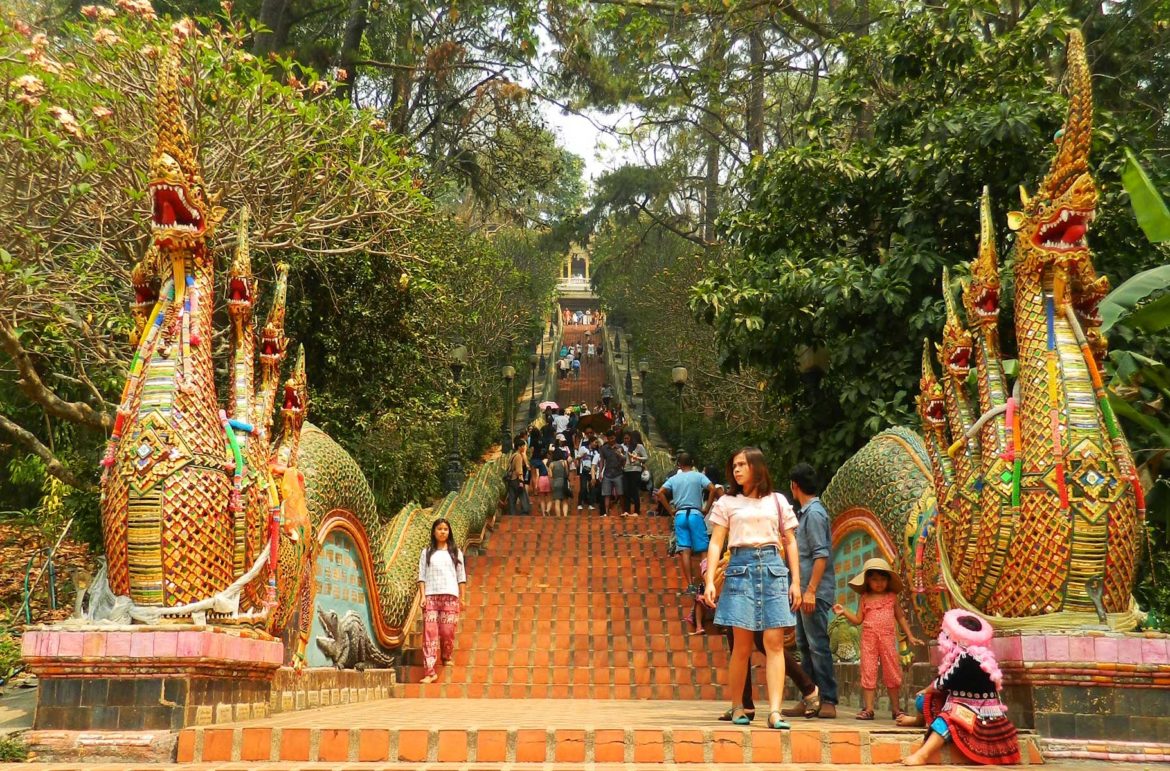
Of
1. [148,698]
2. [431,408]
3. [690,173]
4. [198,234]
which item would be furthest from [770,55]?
[148,698]

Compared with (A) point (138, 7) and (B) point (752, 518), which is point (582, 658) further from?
(A) point (138, 7)

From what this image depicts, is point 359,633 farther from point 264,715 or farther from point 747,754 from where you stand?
point 747,754

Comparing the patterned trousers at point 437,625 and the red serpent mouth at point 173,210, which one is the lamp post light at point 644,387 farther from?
the red serpent mouth at point 173,210

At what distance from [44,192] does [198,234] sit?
3.59 meters

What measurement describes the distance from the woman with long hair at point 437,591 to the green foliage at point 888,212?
12.7 feet

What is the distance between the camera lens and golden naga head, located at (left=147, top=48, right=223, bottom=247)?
19.6 feet

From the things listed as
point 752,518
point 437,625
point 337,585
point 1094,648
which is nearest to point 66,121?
point 337,585

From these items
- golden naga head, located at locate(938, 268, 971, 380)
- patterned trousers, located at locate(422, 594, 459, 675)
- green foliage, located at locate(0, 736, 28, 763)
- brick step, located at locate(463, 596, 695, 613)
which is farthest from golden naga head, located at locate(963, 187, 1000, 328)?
brick step, located at locate(463, 596, 695, 613)

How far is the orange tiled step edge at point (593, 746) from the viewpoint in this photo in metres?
5.06

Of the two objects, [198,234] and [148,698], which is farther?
[198,234]

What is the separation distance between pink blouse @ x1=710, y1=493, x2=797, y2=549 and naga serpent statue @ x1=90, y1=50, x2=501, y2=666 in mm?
2568

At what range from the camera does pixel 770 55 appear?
23969 mm

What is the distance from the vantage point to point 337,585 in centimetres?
925

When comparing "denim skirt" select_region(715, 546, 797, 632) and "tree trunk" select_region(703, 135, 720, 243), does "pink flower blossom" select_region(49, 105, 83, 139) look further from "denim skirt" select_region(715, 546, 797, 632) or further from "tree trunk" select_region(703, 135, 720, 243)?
"tree trunk" select_region(703, 135, 720, 243)
